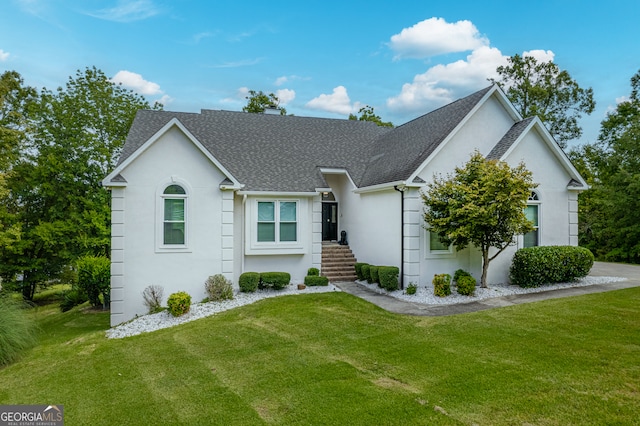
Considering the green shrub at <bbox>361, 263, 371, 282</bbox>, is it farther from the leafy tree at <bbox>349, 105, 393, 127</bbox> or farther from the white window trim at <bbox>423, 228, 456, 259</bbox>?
the leafy tree at <bbox>349, 105, 393, 127</bbox>

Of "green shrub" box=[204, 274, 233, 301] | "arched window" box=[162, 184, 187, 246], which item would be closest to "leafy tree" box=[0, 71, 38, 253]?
"arched window" box=[162, 184, 187, 246]

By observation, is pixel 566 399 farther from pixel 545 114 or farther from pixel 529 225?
pixel 545 114

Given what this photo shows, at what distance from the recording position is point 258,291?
45.1 ft

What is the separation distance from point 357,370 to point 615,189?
2572 cm

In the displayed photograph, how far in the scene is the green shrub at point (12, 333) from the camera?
863 cm

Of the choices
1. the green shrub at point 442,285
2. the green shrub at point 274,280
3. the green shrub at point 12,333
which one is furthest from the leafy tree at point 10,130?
the green shrub at point 442,285

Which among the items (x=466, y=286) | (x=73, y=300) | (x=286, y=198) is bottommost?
(x=73, y=300)

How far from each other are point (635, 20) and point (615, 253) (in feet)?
49.6

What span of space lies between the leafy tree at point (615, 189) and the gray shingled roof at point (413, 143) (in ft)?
49.0

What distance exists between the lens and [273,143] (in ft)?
59.1

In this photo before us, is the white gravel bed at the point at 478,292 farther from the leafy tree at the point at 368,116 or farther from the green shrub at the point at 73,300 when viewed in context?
the leafy tree at the point at 368,116

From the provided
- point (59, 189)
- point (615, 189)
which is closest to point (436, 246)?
point (615, 189)

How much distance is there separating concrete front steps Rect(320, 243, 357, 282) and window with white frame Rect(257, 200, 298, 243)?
2500mm

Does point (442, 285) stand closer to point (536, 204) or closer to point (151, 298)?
point (536, 204)
